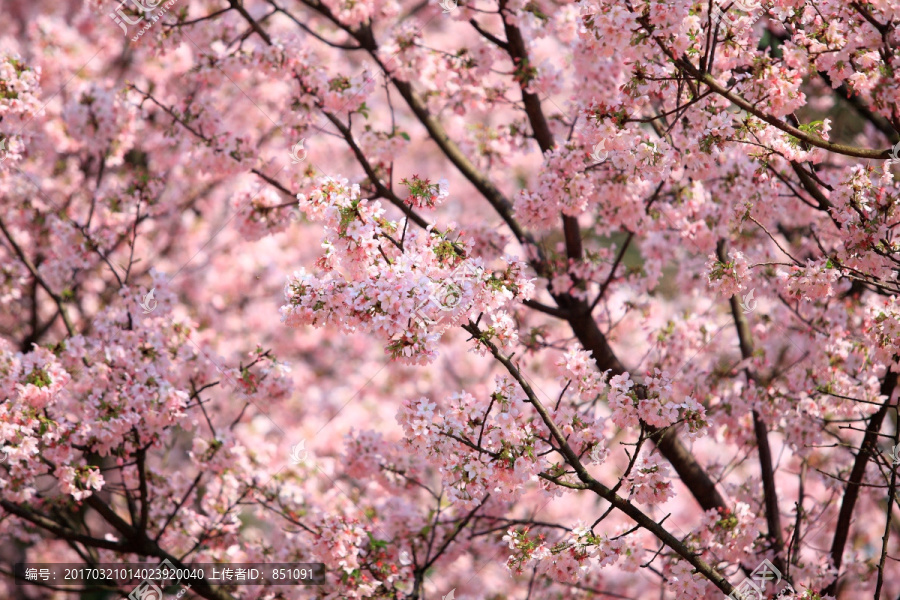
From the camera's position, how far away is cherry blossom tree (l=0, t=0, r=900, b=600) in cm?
371

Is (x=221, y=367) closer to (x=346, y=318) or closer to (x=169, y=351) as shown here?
(x=169, y=351)

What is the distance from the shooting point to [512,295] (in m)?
3.64

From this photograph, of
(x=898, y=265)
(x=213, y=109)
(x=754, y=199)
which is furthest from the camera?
(x=213, y=109)

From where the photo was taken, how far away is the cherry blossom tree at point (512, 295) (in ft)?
12.2

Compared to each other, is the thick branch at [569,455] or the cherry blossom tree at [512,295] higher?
the cherry blossom tree at [512,295]

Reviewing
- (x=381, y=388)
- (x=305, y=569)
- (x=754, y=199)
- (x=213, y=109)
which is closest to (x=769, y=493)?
(x=754, y=199)

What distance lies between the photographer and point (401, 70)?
586 centimetres

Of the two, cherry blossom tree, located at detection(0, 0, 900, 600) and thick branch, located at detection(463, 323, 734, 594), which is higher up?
cherry blossom tree, located at detection(0, 0, 900, 600)

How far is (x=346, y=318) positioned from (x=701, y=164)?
2165 millimetres

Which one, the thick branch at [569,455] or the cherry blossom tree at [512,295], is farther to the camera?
the cherry blossom tree at [512,295]

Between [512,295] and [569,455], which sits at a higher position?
[512,295]

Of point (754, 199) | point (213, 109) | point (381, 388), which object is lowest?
point (754, 199)

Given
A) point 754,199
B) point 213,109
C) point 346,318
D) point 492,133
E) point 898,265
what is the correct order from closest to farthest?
point 346,318
point 898,265
point 754,199
point 213,109
point 492,133

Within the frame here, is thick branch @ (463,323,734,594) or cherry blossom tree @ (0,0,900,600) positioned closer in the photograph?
thick branch @ (463,323,734,594)
